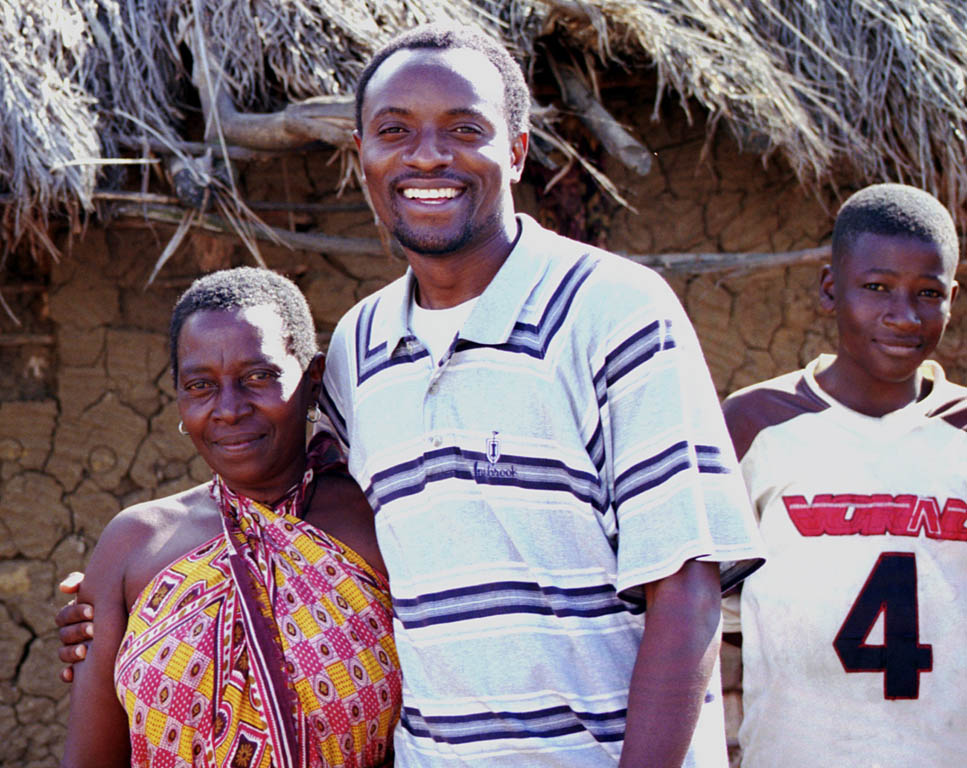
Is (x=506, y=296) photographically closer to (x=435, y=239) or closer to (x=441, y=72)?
(x=435, y=239)

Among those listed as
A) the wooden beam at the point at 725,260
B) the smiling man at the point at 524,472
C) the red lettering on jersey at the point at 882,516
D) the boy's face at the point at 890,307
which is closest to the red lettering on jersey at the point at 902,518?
the red lettering on jersey at the point at 882,516

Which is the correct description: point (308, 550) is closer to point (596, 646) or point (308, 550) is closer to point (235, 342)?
point (235, 342)

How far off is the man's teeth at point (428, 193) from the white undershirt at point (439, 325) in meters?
0.17

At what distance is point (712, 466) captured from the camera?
1653 millimetres

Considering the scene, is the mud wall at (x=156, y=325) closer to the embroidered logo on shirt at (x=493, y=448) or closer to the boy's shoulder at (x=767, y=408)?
the boy's shoulder at (x=767, y=408)

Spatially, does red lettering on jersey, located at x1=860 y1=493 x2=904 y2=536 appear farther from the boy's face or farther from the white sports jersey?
the boy's face

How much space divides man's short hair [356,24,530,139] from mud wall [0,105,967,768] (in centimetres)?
223

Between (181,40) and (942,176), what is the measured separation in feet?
8.74

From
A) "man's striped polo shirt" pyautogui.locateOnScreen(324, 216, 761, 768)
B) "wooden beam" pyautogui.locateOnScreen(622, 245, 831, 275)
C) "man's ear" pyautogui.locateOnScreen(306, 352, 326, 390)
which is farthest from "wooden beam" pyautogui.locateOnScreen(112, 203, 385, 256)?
"man's striped polo shirt" pyautogui.locateOnScreen(324, 216, 761, 768)

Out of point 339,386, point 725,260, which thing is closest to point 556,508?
point 339,386

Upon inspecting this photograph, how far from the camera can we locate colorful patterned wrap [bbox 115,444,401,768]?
6.64 feet

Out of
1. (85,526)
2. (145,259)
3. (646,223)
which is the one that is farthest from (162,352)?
(646,223)

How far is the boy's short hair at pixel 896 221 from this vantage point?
261cm

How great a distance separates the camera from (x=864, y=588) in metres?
2.48
